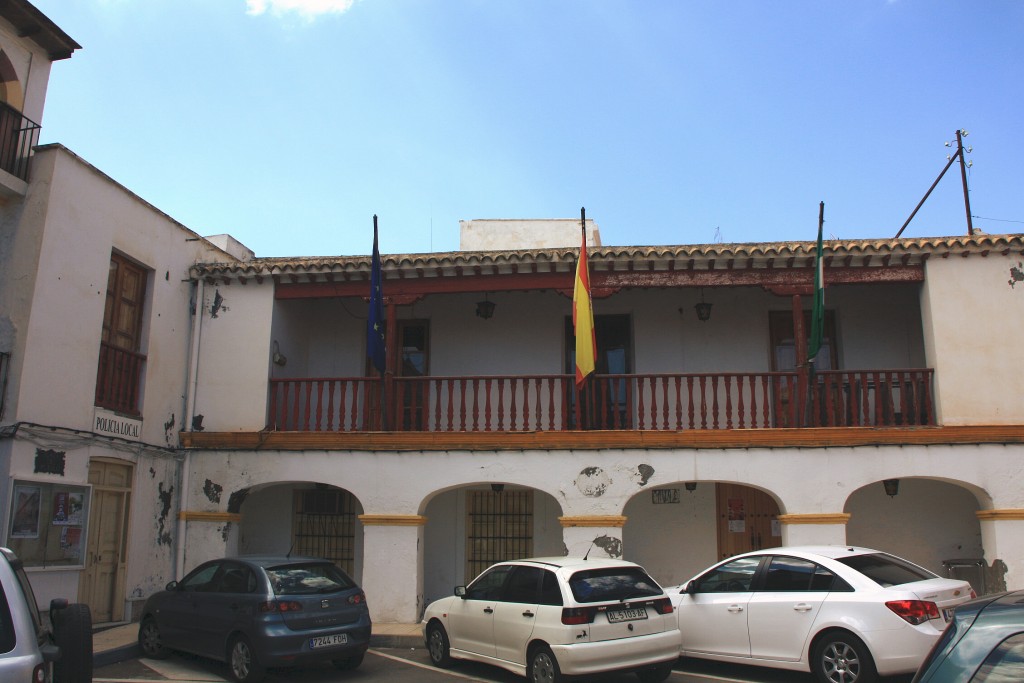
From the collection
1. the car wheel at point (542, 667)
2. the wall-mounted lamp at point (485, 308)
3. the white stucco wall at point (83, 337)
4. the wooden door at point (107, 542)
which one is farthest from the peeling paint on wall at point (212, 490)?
the car wheel at point (542, 667)

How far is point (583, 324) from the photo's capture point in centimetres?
1234

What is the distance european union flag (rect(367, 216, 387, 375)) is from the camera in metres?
12.7

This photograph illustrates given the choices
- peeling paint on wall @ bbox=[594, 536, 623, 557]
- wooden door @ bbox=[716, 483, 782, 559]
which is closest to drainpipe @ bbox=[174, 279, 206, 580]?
peeling paint on wall @ bbox=[594, 536, 623, 557]

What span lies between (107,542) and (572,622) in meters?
7.54

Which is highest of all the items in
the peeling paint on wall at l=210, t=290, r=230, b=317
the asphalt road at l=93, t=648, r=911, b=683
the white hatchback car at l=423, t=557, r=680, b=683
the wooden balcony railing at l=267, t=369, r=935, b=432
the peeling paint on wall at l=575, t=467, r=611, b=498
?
the peeling paint on wall at l=210, t=290, r=230, b=317

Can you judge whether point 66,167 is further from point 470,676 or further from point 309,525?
point 470,676

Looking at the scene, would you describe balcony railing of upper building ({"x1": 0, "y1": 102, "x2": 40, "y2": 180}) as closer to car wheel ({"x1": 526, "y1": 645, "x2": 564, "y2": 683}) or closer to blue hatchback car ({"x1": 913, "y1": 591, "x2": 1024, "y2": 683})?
car wheel ({"x1": 526, "y1": 645, "x2": 564, "y2": 683})

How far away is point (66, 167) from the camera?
37.7ft

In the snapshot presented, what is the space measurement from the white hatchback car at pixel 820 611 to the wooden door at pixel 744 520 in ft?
15.7

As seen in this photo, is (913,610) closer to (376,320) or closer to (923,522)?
(923,522)

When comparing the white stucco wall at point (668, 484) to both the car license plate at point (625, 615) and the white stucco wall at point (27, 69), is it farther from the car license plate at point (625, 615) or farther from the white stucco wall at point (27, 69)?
the white stucco wall at point (27, 69)

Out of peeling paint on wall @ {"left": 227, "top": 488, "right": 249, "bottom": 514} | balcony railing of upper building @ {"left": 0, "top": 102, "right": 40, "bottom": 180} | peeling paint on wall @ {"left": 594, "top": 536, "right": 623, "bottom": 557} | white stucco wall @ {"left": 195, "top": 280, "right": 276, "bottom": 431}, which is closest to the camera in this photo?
balcony railing of upper building @ {"left": 0, "top": 102, "right": 40, "bottom": 180}

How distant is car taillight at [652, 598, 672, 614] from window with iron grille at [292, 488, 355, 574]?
24.9ft

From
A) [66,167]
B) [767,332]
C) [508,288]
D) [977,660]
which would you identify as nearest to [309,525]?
[508,288]
